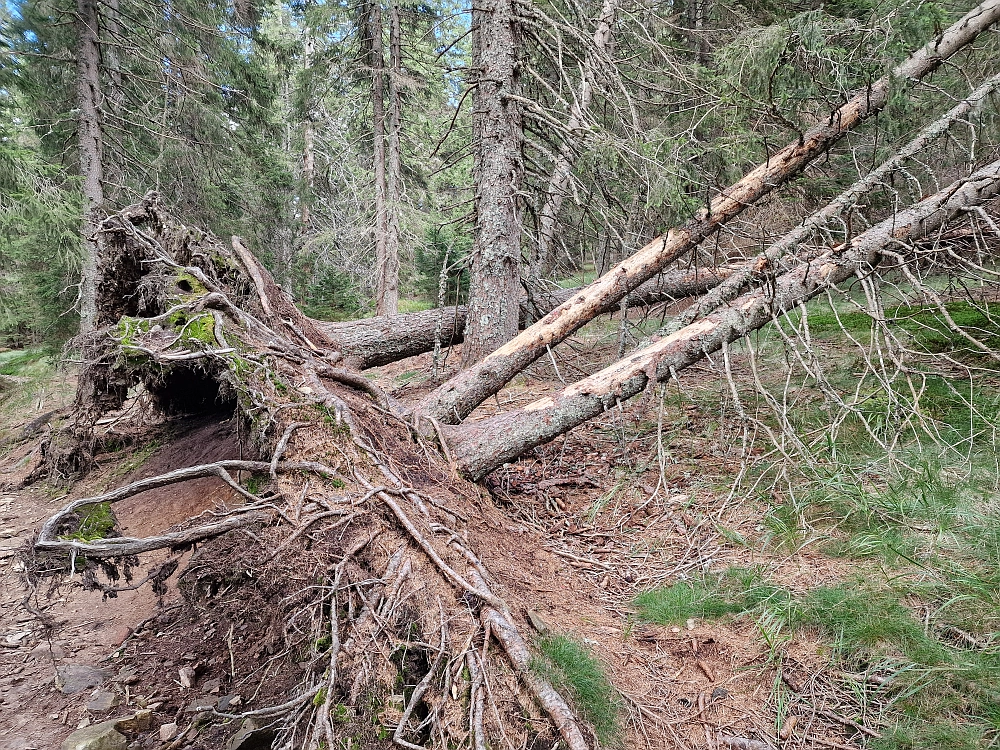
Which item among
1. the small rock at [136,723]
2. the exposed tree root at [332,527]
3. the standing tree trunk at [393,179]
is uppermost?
the standing tree trunk at [393,179]

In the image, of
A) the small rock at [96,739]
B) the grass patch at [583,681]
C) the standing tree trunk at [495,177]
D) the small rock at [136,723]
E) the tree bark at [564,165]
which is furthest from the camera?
A: the standing tree trunk at [495,177]

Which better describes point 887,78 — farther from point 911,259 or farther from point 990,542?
point 990,542

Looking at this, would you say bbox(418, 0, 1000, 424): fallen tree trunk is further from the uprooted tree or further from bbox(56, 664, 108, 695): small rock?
bbox(56, 664, 108, 695): small rock

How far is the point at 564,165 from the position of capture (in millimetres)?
6746

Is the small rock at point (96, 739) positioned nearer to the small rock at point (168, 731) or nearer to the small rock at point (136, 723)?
the small rock at point (136, 723)

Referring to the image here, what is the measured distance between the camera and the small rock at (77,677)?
9.93 ft

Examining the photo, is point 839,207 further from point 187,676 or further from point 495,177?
point 187,676

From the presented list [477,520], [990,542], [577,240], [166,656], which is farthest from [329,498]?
[577,240]

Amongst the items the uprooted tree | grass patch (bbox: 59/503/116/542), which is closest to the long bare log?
the uprooted tree

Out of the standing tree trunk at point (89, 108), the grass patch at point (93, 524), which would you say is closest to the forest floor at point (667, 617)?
the grass patch at point (93, 524)

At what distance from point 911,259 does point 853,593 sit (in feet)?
9.12

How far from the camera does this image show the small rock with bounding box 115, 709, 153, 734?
8.74 ft

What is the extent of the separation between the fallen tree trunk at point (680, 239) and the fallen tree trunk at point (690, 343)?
0.83 meters

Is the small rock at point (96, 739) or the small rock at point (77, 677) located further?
the small rock at point (77, 677)
